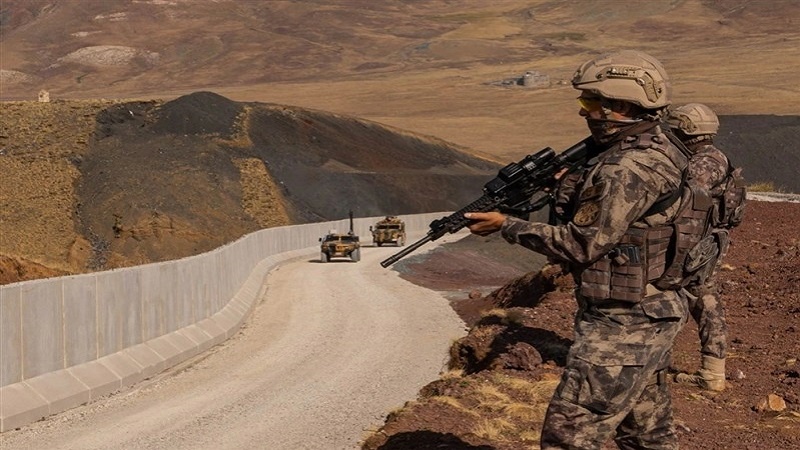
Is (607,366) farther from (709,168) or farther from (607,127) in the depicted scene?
(709,168)

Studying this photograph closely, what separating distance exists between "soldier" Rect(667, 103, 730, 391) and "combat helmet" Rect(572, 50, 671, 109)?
4135 mm

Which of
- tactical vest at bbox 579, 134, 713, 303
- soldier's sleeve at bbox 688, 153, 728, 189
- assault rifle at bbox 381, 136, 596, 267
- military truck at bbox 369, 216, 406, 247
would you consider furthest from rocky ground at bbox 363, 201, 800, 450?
military truck at bbox 369, 216, 406, 247

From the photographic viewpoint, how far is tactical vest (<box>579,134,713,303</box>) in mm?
6340

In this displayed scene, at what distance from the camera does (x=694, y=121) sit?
11.5m

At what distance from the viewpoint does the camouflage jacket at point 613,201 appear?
6.19 m

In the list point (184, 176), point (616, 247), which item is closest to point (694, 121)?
point (616, 247)

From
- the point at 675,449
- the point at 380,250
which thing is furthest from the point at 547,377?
the point at 380,250

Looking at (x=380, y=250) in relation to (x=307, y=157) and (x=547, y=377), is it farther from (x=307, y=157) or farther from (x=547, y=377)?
(x=547, y=377)

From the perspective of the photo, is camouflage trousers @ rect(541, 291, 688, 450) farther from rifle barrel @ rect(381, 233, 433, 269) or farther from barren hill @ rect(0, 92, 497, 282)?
Answer: barren hill @ rect(0, 92, 497, 282)

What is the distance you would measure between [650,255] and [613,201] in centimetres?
43

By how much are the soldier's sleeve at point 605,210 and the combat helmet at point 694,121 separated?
209 inches

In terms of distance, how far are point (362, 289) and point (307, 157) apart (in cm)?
4753

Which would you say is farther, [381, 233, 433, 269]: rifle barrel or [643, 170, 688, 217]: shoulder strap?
[381, 233, 433, 269]: rifle barrel

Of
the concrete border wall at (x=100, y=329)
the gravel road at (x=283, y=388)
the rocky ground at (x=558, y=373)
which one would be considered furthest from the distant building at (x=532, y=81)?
the concrete border wall at (x=100, y=329)
